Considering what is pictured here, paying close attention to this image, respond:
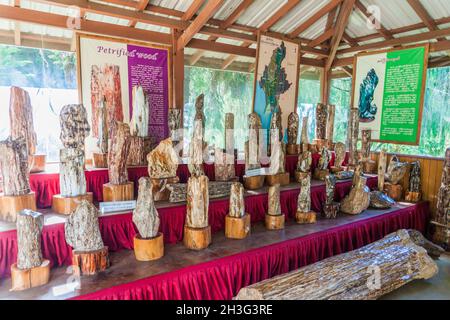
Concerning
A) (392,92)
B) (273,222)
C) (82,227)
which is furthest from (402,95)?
(82,227)

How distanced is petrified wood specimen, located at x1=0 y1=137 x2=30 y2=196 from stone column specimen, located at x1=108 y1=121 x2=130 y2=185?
21.3 inches

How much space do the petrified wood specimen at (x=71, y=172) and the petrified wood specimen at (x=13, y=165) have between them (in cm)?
21

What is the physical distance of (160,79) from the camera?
3381 millimetres

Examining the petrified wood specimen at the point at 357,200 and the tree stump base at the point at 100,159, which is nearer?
the tree stump base at the point at 100,159

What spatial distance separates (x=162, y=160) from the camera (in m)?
2.46

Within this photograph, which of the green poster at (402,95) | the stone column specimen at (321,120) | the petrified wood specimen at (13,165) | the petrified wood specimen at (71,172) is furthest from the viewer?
the stone column specimen at (321,120)

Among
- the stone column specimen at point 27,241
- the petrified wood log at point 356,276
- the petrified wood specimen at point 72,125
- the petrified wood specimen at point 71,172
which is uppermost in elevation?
the petrified wood specimen at point 72,125

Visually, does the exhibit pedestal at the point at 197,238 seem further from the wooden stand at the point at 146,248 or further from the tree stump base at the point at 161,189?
the tree stump base at the point at 161,189

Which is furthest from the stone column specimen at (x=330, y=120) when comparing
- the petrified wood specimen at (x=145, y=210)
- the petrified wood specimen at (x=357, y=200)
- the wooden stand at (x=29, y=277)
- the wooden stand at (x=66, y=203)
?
the wooden stand at (x=29, y=277)

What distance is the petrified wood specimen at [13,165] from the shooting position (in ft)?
5.95

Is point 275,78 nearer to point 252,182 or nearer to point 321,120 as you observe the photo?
point 321,120

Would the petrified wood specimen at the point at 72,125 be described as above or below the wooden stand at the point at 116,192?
above

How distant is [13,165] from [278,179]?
2274 millimetres
